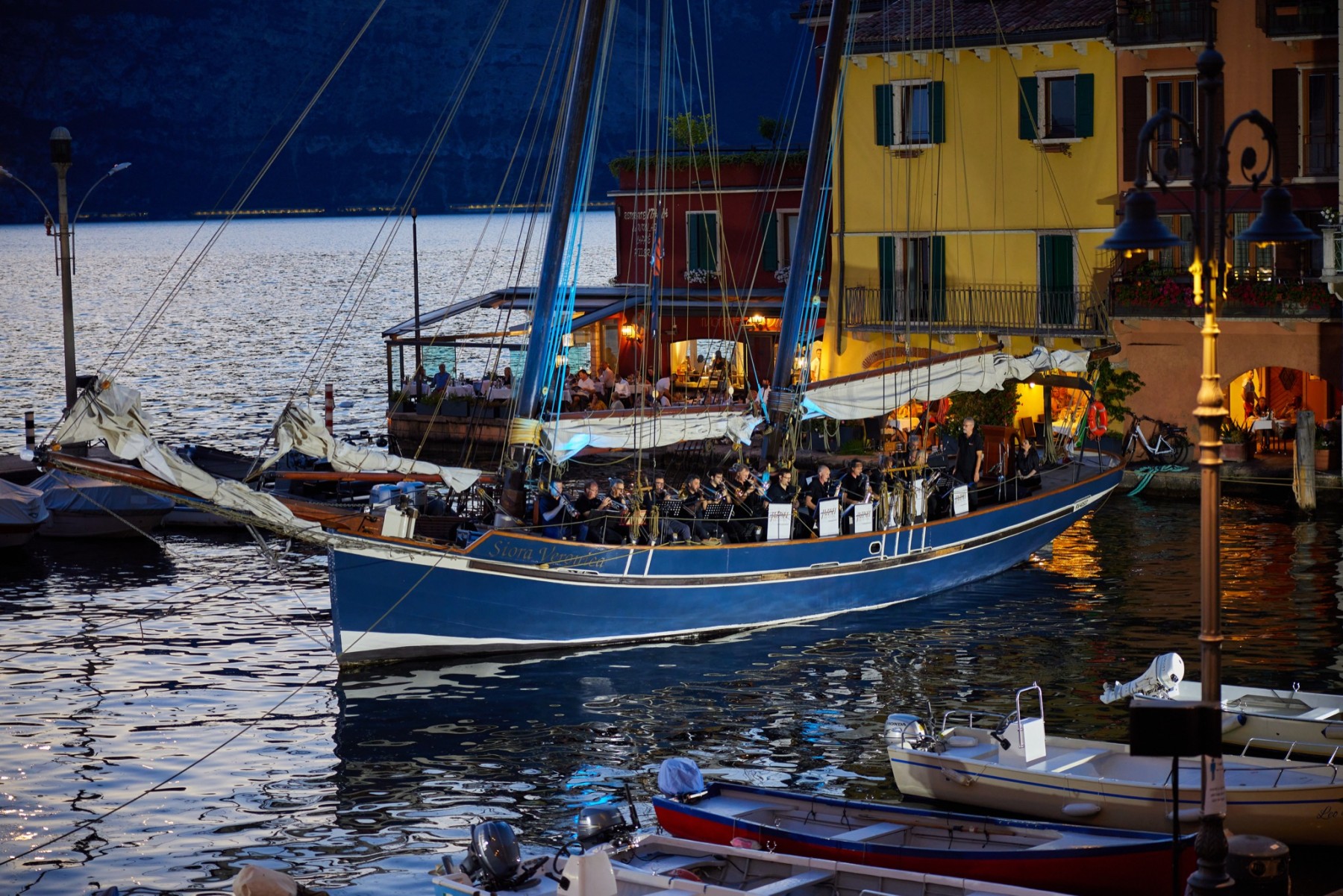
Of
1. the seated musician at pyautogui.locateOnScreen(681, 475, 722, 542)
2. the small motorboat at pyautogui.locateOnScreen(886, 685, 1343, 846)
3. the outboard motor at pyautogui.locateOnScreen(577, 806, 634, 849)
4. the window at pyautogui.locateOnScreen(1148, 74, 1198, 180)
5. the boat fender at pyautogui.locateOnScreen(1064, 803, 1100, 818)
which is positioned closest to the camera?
the outboard motor at pyautogui.locateOnScreen(577, 806, 634, 849)

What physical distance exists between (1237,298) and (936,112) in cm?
972

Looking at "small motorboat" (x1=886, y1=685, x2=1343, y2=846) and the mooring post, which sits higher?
the mooring post

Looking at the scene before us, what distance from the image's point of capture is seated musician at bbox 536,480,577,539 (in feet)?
99.2

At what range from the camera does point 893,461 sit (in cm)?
3581

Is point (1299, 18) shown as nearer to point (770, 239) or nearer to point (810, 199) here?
point (810, 199)

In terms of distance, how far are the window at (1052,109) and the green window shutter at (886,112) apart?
3.41 metres

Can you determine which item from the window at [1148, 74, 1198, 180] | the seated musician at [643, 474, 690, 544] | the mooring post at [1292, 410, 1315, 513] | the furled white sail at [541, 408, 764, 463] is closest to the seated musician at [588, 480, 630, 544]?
the seated musician at [643, 474, 690, 544]

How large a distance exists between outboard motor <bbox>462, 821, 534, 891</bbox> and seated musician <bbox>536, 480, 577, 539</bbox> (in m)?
12.9

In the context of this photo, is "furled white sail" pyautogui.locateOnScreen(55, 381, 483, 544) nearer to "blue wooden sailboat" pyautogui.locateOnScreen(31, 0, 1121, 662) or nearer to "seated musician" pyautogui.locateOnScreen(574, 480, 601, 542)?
"blue wooden sailboat" pyautogui.locateOnScreen(31, 0, 1121, 662)

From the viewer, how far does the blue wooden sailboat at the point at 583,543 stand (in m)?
28.3

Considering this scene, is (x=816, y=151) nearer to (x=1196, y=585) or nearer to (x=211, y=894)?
(x=1196, y=585)

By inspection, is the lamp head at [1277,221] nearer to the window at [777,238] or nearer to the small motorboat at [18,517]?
the small motorboat at [18,517]

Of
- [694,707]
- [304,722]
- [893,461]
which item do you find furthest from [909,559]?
[304,722]

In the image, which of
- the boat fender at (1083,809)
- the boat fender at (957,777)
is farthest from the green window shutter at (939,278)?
the boat fender at (1083,809)
